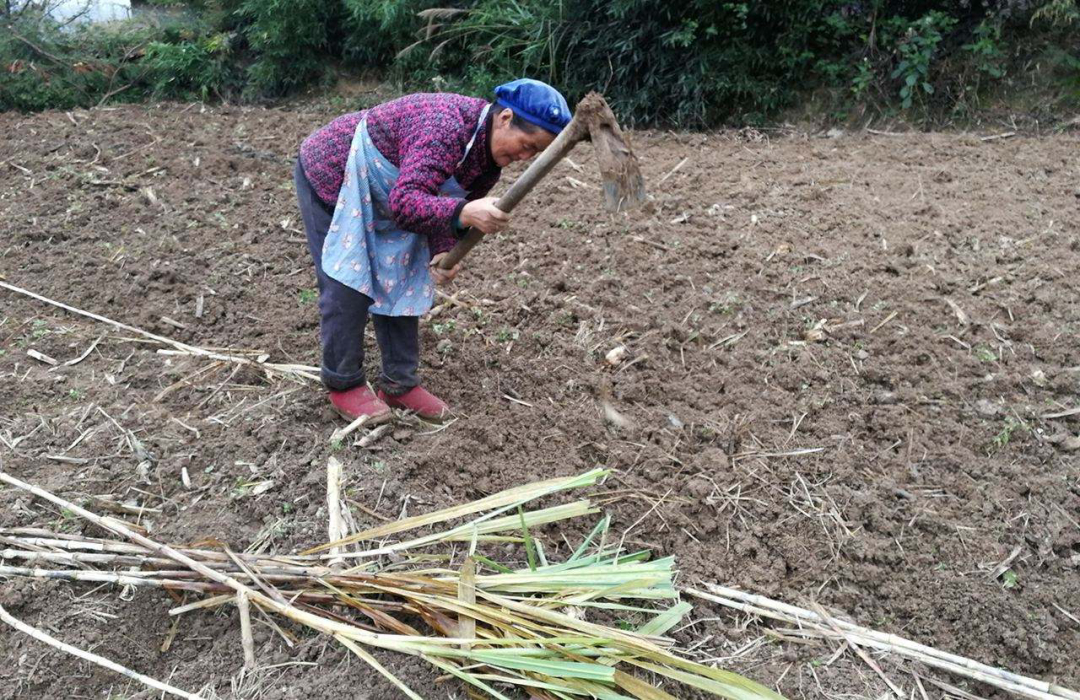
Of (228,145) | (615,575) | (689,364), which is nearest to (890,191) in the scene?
(689,364)

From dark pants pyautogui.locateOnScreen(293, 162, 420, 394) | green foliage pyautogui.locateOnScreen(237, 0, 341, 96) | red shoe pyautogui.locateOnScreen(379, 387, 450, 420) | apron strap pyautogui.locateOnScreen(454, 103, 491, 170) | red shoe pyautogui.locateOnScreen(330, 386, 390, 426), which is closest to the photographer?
apron strap pyautogui.locateOnScreen(454, 103, 491, 170)

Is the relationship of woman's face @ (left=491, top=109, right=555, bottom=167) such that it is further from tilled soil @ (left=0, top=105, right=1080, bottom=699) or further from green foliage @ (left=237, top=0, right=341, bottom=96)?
green foliage @ (left=237, top=0, right=341, bottom=96)

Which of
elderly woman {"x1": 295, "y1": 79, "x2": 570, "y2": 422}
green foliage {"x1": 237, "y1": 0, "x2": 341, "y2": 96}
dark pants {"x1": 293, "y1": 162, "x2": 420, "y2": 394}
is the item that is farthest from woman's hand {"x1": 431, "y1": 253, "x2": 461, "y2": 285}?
green foliage {"x1": 237, "y1": 0, "x2": 341, "y2": 96}

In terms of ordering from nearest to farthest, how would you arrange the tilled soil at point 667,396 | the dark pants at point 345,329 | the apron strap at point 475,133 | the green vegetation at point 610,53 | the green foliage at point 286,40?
the tilled soil at point 667,396 → the apron strap at point 475,133 → the dark pants at point 345,329 → the green vegetation at point 610,53 → the green foliage at point 286,40

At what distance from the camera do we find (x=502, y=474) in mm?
2773

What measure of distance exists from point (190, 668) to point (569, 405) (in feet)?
4.90

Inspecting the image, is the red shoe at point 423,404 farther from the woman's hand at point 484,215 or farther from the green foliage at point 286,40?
the green foliage at point 286,40

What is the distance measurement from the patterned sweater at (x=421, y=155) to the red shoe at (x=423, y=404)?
0.55 meters

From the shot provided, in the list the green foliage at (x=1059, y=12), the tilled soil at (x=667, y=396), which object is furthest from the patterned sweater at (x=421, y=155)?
the green foliage at (x=1059, y=12)

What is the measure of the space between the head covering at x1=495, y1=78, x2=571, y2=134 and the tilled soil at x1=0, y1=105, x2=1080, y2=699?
3.42ft

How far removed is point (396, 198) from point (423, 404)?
2.77 ft

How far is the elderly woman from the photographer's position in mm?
2521

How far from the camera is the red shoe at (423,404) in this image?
308 centimetres

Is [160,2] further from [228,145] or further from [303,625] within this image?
[303,625]
